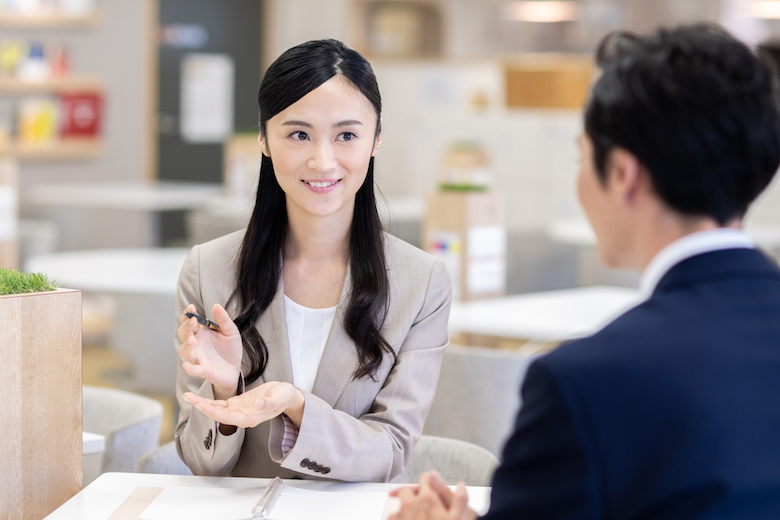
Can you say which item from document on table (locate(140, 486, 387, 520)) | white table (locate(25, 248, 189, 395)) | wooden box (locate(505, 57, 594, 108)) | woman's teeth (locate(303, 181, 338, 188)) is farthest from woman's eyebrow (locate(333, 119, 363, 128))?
wooden box (locate(505, 57, 594, 108))

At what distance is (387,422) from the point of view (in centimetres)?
162

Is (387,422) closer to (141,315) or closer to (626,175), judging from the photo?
(626,175)

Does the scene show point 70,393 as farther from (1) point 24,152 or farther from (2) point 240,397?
(1) point 24,152

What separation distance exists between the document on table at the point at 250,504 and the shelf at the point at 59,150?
6143 millimetres

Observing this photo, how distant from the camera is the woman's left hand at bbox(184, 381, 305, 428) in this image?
1.37 meters

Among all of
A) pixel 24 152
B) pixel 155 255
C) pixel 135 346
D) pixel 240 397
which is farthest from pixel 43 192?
pixel 240 397

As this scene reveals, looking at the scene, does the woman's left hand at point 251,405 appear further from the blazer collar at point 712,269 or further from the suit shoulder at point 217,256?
the blazer collar at point 712,269

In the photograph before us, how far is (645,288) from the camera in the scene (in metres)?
0.97

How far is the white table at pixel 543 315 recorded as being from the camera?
9.21 ft

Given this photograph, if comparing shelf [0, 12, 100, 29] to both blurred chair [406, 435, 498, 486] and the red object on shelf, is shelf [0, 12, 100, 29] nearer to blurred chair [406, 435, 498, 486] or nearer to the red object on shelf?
the red object on shelf

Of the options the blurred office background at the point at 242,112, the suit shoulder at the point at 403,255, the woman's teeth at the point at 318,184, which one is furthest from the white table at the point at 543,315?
the woman's teeth at the point at 318,184

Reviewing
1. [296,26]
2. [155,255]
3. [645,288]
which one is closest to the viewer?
[645,288]

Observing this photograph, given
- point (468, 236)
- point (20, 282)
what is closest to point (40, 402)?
point (20, 282)

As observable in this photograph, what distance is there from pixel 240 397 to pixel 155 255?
9.03ft
